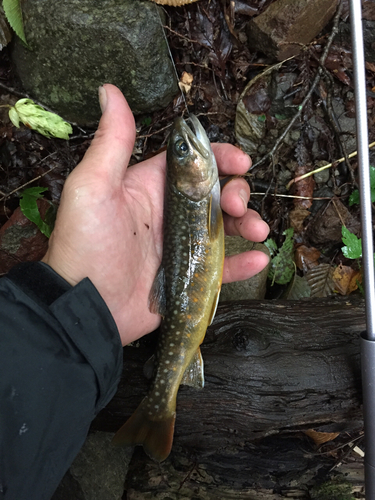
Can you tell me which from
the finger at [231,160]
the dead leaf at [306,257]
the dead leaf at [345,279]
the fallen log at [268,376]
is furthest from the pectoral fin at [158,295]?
the dead leaf at [345,279]

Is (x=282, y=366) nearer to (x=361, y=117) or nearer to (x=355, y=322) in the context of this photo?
(x=355, y=322)

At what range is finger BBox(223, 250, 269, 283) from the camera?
2928mm

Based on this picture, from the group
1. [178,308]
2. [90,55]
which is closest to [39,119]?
[90,55]

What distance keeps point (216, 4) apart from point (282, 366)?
3.66 m

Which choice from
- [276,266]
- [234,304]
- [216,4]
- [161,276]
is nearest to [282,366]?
[234,304]

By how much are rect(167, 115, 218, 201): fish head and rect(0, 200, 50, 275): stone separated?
1.74 m

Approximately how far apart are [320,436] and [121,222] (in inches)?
102

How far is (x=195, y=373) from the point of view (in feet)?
8.86

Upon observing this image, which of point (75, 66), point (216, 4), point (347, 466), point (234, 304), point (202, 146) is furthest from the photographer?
point (216, 4)

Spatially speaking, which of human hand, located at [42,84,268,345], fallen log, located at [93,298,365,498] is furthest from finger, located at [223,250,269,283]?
fallen log, located at [93,298,365,498]

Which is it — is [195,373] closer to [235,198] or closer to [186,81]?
[235,198]

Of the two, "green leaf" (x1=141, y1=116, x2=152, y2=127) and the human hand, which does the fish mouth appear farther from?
"green leaf" (x1=141, y1=116, x2=152, y2=127)

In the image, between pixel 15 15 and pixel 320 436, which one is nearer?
pixel 320 436

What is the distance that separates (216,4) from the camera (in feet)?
12.4
